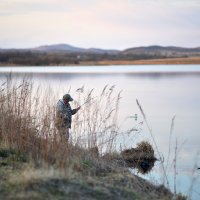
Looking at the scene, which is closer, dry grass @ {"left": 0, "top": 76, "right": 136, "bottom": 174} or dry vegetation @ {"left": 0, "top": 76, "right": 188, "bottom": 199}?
dry vegetation @ {"left": 0, "top": 76, "right": 188, "bottom": 199}

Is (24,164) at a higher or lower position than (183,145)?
higher

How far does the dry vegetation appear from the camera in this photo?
5.80 m

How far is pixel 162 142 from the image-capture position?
15570 mm

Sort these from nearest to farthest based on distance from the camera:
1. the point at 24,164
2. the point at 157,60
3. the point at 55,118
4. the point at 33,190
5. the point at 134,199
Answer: the point at 33,190 → the point at 134,199 → the point at 24,164 → the point at 55,118 → the point at 157,60

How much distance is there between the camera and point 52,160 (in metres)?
7.39

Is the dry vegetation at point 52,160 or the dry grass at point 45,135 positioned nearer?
the dry vegetation at point 52,160

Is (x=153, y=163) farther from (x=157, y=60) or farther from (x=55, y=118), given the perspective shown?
(x=157, y=60)

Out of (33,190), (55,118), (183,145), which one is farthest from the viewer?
(183,145)

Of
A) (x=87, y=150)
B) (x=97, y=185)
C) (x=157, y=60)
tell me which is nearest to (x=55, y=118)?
(x=87, y=150)

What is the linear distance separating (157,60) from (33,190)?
105m

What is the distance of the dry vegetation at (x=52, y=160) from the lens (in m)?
5.80

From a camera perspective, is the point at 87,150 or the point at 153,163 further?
the point at 153,163

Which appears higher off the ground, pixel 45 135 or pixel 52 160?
pixel 45 135

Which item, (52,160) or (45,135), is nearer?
(52,160)
